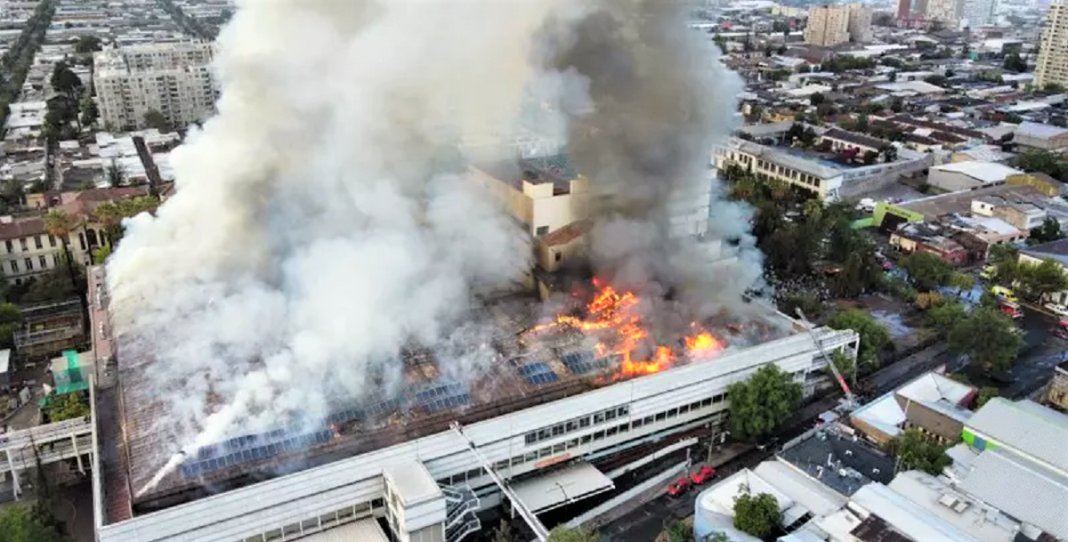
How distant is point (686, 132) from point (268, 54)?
13234 mm

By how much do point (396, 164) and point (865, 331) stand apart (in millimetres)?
15795

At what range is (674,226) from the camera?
25469 mm

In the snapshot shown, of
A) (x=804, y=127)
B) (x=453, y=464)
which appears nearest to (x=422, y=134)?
(x=453, y=464)

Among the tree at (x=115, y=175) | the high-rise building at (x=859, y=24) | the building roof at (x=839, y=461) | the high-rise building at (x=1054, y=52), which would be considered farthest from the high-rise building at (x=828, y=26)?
the building roof at (x=839, y=461)

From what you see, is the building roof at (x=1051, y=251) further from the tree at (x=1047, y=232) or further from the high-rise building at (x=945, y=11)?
the high-rise building at (x=945, y=11)

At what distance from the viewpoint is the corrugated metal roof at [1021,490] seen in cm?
1641

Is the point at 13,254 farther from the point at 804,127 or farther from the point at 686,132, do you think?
the point at 804,127

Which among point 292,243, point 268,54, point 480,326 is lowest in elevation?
point 480,326

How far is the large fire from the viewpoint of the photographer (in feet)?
70.1

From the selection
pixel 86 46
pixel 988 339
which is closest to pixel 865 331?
pixel 988 339

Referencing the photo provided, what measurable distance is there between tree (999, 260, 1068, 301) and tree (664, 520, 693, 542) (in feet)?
65.6

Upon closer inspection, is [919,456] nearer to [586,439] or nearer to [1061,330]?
[586,439]

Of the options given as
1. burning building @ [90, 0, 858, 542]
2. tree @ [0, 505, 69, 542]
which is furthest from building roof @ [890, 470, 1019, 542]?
tree @ [0, 505, 69, 542]

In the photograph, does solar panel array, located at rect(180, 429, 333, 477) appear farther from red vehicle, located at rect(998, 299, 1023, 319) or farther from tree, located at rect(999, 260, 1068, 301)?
tree, located at rect(999, 260, 1068, 301)
